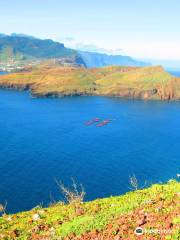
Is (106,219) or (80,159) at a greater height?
(106,219)

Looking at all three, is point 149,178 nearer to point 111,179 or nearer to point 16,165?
point 111,179

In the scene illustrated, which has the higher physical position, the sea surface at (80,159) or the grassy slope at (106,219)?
the grassy slope at (106,219)

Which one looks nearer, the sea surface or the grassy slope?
the grassy slope

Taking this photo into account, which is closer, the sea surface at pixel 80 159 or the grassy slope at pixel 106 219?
the grassy slope at pixel 106 219

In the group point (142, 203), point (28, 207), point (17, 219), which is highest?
point (142, 203)

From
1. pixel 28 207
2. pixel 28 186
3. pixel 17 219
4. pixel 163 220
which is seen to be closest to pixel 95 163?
pixel 28 186

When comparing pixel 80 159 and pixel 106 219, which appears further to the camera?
pixel 80 159

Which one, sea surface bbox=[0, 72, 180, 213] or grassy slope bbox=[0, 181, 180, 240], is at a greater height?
grassy slope bbox=[0, 181, 180, 240]

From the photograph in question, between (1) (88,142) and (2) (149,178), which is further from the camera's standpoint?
(1) (88,142)
